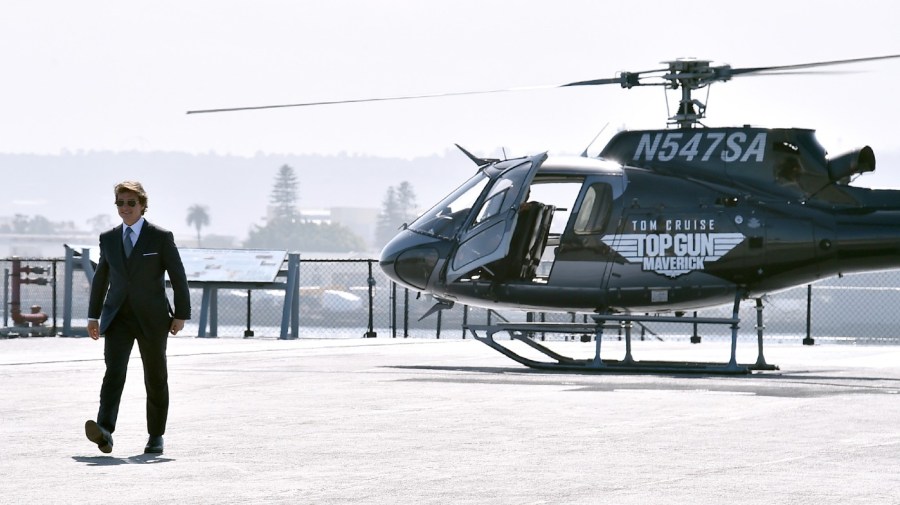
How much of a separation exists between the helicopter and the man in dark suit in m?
7.99

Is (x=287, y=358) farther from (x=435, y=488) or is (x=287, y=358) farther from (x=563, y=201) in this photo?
(x=435, y=488)

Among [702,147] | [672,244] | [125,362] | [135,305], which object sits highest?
[702,147]

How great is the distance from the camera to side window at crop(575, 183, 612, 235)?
1881cm

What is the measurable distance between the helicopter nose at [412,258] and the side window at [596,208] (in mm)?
1784

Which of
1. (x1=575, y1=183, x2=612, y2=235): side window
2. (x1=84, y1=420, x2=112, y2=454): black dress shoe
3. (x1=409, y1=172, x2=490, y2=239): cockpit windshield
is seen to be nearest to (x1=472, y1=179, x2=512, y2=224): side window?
(x1=409, y1=172, x2=490, y2=239): cockpit windshield

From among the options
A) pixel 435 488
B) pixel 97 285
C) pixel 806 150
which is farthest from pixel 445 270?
pixel 435 488

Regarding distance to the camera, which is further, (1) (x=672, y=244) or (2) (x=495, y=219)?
(2) (x=495, y=219)

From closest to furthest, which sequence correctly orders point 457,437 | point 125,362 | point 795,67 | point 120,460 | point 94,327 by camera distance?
point 120,460 < point 94,327 < point 125,362 < point 457,437 < point 795,67

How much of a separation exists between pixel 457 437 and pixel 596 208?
7.96 meters

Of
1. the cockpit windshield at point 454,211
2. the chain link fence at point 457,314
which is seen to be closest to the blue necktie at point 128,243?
the cockpit windshield at point 454,211

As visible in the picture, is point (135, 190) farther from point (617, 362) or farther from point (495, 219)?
point (617, 362)

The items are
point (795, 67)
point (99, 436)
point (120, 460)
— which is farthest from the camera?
point (795, 67)

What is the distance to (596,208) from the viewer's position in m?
18.9

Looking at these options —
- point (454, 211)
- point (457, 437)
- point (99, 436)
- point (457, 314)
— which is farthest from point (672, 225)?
point (457, 314)
